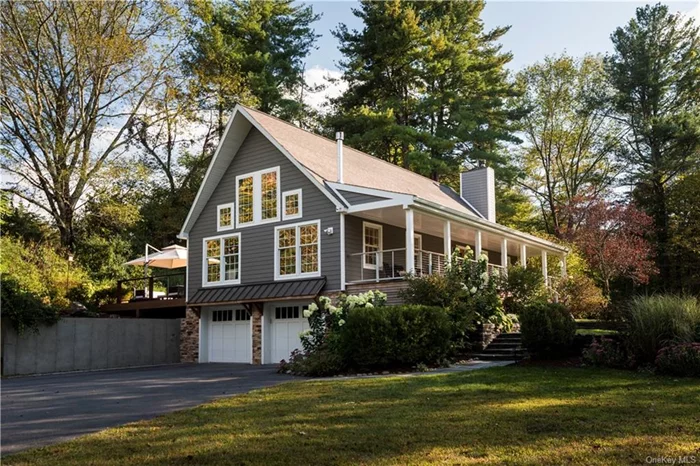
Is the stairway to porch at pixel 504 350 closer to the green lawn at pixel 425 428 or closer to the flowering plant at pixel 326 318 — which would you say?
the flowering plant at pixel 326 318

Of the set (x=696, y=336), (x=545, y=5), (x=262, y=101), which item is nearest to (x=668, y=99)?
(x=545, y=5)

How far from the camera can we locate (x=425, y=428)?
6809mm

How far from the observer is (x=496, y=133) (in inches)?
1246

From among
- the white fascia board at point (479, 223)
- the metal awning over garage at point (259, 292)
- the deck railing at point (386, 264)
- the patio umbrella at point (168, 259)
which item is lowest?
the metal awning over garage at point (259, 292)

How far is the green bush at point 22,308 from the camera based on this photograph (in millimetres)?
16766

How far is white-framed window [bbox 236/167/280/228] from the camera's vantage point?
781 inches

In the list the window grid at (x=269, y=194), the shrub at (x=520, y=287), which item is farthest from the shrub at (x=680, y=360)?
the window grid at (x=269, y=194)

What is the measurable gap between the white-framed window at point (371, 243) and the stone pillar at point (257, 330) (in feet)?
12.4

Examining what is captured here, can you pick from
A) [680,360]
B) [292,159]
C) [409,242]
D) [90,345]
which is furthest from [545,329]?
[90,345]

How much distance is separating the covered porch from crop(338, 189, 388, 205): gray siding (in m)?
0.28

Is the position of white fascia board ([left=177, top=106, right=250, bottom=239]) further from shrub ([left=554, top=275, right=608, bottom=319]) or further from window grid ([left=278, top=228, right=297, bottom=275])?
shrub ([left=554, top=275, right=608, bottom=319])

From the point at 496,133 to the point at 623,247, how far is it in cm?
1035

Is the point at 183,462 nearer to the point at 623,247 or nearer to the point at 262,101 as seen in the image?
the point at 623,247

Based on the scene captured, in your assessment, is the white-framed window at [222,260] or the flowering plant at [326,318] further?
the white-framed window at [222,260]
